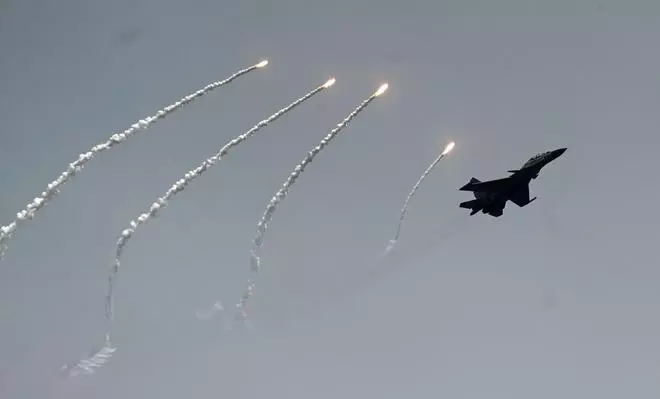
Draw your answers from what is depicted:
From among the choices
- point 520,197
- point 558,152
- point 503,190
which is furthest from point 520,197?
point 558,152

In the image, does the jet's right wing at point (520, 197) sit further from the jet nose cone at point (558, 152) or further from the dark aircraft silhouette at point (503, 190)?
the jet nose cone at point (558, 152)

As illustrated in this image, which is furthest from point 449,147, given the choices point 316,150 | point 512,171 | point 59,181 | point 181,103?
point 59,181

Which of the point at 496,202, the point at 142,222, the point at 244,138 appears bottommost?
the point at 496,202

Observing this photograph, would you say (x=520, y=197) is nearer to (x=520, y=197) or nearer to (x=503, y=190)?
(x=520, y=197)

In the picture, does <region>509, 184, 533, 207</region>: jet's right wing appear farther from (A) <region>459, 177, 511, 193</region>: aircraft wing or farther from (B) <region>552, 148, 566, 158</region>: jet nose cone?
(B) <region>552, 148, 566, 158</region>: jet nose cone

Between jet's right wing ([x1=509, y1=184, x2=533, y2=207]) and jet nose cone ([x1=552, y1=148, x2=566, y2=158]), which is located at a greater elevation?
jet nose cone ([x1=552, y1=148, x2=566, y2=158])

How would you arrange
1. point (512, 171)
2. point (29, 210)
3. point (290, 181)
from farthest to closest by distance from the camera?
point (290, 181) < point (512, 171) < point (29, 210)

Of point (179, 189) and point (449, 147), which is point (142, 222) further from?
point (449, 147)

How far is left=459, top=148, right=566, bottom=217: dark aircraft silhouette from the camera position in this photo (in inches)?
3415

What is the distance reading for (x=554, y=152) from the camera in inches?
3346

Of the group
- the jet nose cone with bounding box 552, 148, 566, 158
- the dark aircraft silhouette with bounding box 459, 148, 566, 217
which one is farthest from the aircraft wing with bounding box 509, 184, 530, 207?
the jet nose cone with bounding box 552, 148, 566, 158

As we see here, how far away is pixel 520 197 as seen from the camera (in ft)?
290

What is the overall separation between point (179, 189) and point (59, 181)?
14529 millimetres

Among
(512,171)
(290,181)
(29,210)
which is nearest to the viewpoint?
(29,210)
